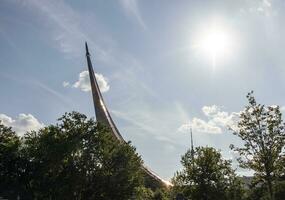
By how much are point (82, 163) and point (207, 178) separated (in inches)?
426

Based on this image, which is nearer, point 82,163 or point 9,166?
point 82,163

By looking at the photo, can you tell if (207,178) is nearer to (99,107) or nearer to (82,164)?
(82,164)

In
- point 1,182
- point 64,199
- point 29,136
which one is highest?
point 29,136

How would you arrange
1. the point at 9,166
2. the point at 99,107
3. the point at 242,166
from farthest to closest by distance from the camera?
1. the point at 99,107
2. the point at 9,166
3. the point at 242,166

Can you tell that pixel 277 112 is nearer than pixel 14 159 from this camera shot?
Yes

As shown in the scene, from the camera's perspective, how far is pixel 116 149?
41.2 meters

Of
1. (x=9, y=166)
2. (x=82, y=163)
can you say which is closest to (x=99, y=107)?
(x=9, y=166)

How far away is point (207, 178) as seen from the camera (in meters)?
37.4

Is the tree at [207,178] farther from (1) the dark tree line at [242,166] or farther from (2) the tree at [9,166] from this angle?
(2) the tree at [9,166]

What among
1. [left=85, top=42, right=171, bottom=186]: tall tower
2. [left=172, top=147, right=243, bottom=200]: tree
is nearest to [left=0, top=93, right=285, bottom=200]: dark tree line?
[left=172, top=147, right=243, bottom=200]: tree

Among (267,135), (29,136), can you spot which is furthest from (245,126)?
(29,136)

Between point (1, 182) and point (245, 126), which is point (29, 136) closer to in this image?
point (1, 182)

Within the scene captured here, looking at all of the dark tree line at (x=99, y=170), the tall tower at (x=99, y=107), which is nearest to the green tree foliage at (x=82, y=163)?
the dark tree line at (x=99, y=170)

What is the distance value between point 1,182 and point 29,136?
590 cm
